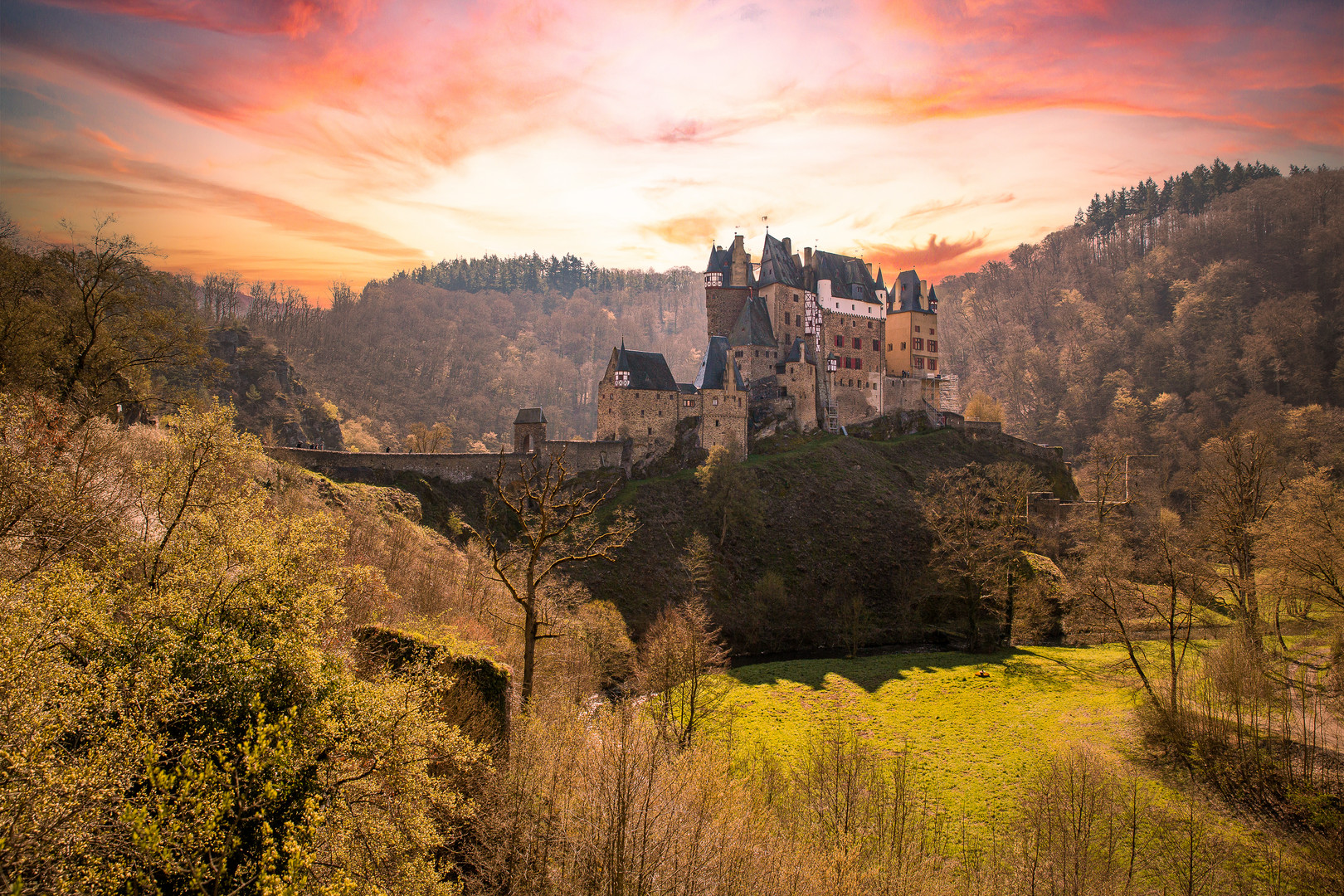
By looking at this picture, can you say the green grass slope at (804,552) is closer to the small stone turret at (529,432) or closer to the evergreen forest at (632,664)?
the evergreen forest at (632,664)

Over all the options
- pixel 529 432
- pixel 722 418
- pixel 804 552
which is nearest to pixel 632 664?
pixel 804 552

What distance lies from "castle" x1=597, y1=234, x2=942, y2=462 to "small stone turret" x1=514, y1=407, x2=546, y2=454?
4.60 meters

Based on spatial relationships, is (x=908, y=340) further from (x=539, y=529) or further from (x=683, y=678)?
(x=539, y=529)

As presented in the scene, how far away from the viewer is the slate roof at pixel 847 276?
60969mm

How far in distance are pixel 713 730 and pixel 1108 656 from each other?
2037 cm

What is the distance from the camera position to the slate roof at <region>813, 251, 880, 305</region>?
60969mm

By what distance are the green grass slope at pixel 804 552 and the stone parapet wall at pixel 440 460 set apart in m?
3.32

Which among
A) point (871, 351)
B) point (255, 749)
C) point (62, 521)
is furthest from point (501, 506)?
point (871, 351)

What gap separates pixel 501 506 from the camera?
4150 cm

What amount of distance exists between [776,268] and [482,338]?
83125 millimetres

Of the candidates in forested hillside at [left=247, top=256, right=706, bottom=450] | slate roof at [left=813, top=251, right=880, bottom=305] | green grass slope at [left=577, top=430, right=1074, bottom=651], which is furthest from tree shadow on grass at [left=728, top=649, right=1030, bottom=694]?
forested hillside at [left=247, top=256, right=706, bottom=450]

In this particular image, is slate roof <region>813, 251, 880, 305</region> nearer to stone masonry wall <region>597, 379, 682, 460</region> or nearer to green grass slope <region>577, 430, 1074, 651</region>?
green grass slope <region>577, 430, 1074, 651</region>

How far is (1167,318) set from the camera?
288ft

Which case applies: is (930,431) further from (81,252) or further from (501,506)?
(81,252)
